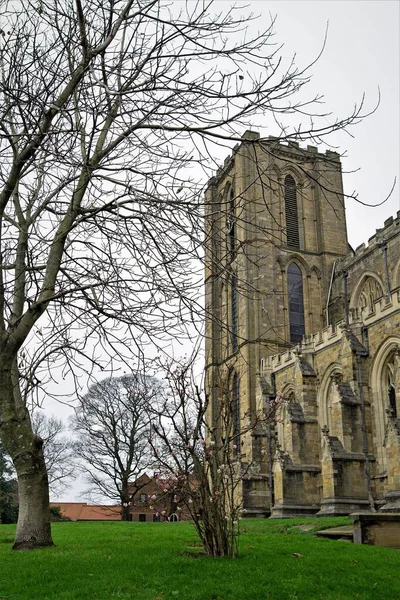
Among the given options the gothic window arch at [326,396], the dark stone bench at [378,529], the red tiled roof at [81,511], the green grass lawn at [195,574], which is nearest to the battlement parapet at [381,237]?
the gothic window arch at [326,396]

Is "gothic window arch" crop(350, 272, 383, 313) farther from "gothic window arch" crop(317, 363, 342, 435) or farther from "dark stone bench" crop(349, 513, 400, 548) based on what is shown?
"dark stone bench" crop(349, 513, 400, 548)

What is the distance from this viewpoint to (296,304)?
128ft

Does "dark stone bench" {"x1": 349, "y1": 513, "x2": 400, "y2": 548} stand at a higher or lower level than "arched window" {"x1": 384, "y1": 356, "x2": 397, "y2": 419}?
lower

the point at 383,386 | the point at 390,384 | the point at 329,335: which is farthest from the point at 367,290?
the point at 390,384

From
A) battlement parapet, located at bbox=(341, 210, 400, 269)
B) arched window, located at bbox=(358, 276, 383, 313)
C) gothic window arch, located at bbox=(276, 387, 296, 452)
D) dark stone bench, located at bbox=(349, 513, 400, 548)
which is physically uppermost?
battlement parapet, located at bbox=(341, 210, 400, 269)

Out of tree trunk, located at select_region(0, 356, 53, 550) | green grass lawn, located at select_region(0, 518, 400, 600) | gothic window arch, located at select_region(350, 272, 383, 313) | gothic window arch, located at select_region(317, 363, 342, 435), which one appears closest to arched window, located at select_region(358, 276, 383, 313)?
gothic window arch, located at select_region(350, 272, 383, 313)

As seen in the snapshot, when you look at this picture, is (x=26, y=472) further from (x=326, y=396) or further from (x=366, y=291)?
(x=366, y=291)

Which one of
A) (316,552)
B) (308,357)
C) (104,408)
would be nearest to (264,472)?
(308,357)

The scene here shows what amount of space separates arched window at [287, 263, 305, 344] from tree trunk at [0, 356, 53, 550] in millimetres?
28650

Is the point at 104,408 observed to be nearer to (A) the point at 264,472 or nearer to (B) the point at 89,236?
(A) the point at 264,472

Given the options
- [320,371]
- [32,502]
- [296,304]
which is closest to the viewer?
[32,502]

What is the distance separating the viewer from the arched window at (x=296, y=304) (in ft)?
125

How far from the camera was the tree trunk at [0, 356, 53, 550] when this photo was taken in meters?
9.40

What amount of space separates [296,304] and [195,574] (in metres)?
31.7
